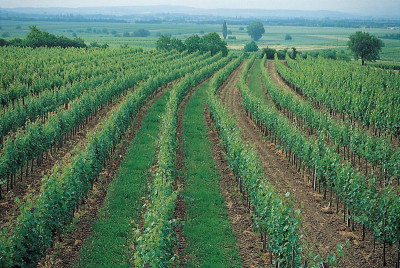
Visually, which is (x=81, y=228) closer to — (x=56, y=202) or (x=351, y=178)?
(x=56, y=202)

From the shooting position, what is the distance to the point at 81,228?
13617 mm

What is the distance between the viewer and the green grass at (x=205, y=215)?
40.2ft

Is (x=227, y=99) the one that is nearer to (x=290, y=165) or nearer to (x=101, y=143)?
(x=290, y=165)

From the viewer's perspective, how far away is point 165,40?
81062 millimetres

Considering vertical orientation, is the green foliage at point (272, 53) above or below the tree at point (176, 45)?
below

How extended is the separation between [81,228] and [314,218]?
26.4 feet

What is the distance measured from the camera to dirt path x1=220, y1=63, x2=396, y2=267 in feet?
40.5


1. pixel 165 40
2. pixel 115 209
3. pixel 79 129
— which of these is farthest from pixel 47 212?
pixel 165 40

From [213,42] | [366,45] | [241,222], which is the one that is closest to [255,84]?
[241,222]

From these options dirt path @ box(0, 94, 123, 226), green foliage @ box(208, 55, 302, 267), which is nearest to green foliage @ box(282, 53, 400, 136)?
green foliage @ box(208, 55, 302, 267)

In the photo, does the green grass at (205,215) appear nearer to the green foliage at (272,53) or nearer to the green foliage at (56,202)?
the green foliage at (56,202)

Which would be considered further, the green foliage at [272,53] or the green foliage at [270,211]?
the green foliage at [272,53]

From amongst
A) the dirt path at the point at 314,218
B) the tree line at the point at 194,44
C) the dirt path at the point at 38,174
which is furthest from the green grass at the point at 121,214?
the tree line at the point at 194,44

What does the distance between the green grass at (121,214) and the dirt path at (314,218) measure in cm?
510
